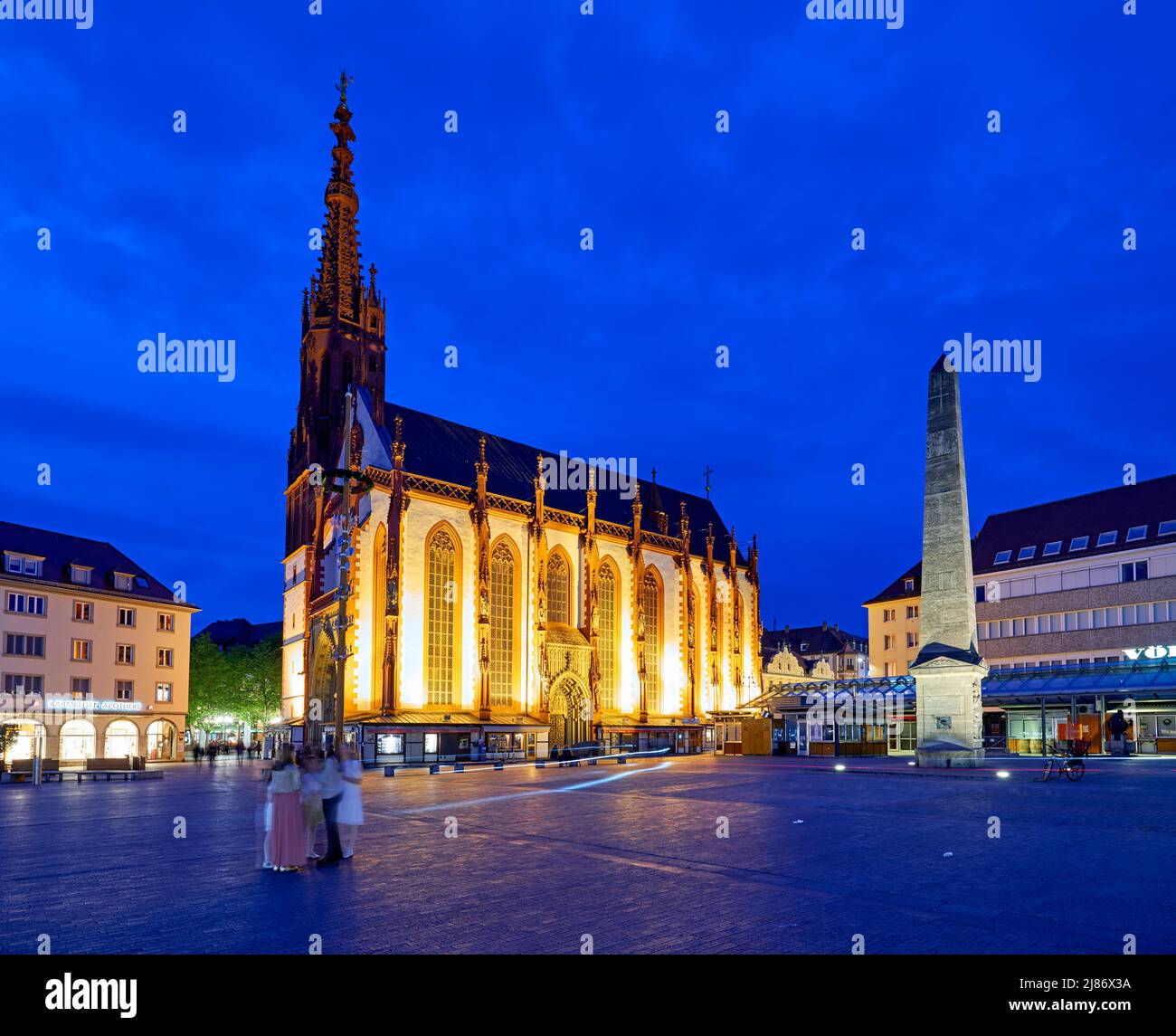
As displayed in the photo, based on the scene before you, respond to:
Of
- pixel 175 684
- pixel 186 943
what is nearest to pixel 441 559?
pixel 175 684

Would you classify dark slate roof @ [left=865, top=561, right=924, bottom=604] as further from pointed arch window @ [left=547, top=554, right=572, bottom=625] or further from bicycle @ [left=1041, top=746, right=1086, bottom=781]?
bicycle @ [left=1041, top=746, right=1086, bottom=781]

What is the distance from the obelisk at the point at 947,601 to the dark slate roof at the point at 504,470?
33689 millimetres

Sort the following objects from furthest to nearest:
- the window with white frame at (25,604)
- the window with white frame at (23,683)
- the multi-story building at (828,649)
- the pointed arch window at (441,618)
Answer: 1. the multi-story building at (828,649)
2. the window with white frame at (25,604)
3. the window with white frame at (23,683)
4. the pointed arch window at (441,618)

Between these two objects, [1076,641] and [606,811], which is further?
[1076,641]

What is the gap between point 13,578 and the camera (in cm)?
5819

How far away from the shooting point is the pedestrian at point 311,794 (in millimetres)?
14484

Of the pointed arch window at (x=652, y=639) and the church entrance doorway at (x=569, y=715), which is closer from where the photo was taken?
the church entrance doorway at (x=569, y=715)

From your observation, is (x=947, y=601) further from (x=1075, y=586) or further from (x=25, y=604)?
(x=25, y=604)

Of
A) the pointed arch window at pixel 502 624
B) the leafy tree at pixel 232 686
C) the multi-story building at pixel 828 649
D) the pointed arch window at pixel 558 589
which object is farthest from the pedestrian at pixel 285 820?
the multi-story building at pixel 828 649

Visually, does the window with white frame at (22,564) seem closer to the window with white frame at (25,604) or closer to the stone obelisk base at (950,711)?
the window with white frame at (25,604)

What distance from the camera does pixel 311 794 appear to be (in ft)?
47.8

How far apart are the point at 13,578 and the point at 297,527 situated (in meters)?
17.5

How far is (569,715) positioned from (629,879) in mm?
53347
